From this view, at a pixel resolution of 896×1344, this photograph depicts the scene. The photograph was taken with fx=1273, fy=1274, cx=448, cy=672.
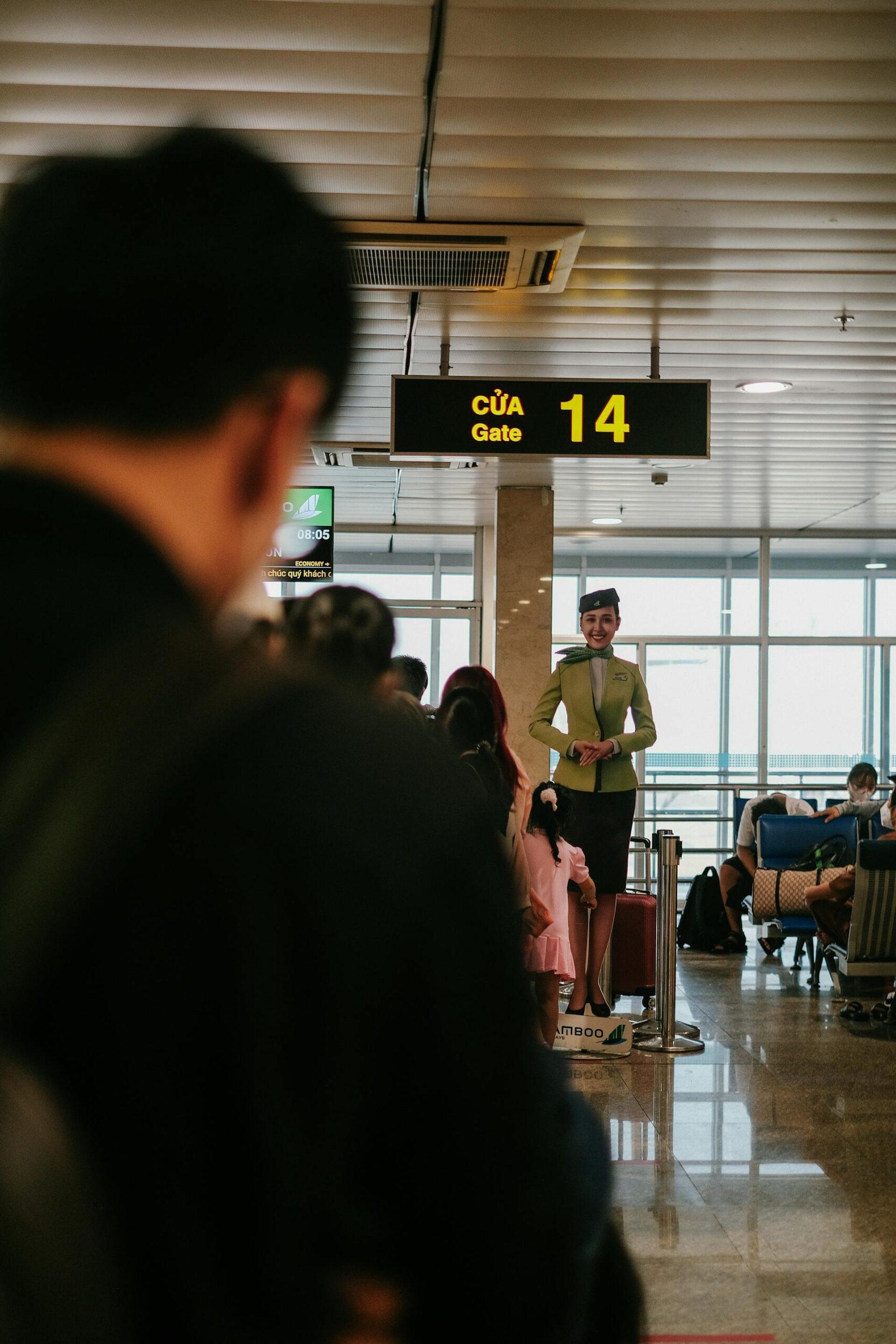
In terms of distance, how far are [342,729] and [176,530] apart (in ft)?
0.53

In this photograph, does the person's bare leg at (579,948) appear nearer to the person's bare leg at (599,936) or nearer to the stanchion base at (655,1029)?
the person's bare leg at (599,936)

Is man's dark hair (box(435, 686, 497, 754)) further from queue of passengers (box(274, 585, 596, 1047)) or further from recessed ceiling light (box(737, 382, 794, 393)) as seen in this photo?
recessed ceiling light (box(737, 382, 794, 393))

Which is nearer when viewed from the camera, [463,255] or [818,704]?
[463,255]

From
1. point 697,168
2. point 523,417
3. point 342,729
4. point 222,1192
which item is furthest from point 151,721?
point 523,417

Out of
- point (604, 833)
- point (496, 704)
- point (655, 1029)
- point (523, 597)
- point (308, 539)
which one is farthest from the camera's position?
point (523, 597)

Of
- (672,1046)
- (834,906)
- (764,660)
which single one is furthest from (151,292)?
(764,660)

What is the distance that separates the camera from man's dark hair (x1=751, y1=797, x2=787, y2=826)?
10.1m

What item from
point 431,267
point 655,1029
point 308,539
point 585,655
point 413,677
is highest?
point 431,267

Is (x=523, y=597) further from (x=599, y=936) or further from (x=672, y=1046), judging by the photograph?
(x=672, y=1046)

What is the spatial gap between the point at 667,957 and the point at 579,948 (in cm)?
45

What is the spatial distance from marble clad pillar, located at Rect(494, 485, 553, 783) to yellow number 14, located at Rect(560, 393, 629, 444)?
4923 millimetres

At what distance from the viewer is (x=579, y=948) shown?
6566mm

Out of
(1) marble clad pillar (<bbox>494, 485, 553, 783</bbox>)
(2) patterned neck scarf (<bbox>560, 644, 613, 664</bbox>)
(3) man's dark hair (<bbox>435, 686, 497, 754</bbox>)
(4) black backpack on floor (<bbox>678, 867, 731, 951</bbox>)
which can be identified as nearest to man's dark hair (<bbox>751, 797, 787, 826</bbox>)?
(4) black backpack on floor (<bbox>678, 867, 731, 951</bbox>)

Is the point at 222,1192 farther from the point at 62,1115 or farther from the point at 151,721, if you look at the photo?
the point at 151,721
